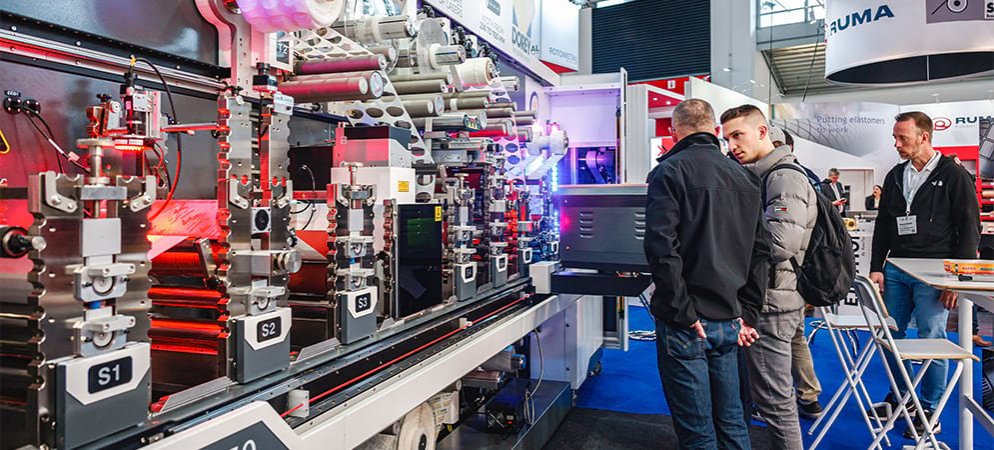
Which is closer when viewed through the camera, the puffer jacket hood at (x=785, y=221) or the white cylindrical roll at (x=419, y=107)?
the puffer jacket hood at (x=785, y=221)

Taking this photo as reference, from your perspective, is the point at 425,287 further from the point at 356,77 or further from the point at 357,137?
the point at 356,77

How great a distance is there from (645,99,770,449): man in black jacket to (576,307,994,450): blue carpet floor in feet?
5.33

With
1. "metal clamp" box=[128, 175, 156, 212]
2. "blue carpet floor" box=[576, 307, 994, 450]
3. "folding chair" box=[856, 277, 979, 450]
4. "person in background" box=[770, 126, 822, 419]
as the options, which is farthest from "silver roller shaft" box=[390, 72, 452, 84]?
"blue carpet floor" box=[576, 307, 994, 450]

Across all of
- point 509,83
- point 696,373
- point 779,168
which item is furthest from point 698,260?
point 509,83

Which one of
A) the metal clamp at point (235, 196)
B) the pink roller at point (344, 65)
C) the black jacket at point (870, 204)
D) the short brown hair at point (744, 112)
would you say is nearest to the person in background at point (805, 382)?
the short brown hair at point (744, 112)

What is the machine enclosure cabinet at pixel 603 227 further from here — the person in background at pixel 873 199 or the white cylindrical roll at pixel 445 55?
the person in background at pixel 873 199

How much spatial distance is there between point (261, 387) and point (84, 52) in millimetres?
1118

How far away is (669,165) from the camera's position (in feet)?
7.89

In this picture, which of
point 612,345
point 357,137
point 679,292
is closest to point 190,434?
point 357,137

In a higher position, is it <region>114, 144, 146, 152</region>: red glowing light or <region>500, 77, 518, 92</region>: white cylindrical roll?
<region>500, 77, 518, 92</region>: white cylindrical roll

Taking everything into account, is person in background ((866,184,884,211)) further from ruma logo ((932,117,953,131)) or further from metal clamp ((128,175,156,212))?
metal clamp ((128,175,156,212))

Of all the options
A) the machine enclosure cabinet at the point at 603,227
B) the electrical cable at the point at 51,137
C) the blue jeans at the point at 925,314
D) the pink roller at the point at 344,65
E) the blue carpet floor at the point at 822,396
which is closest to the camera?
the electrical cable at the point at 51,137

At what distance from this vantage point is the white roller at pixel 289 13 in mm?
2010

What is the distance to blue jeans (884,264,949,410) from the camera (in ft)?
11.7
